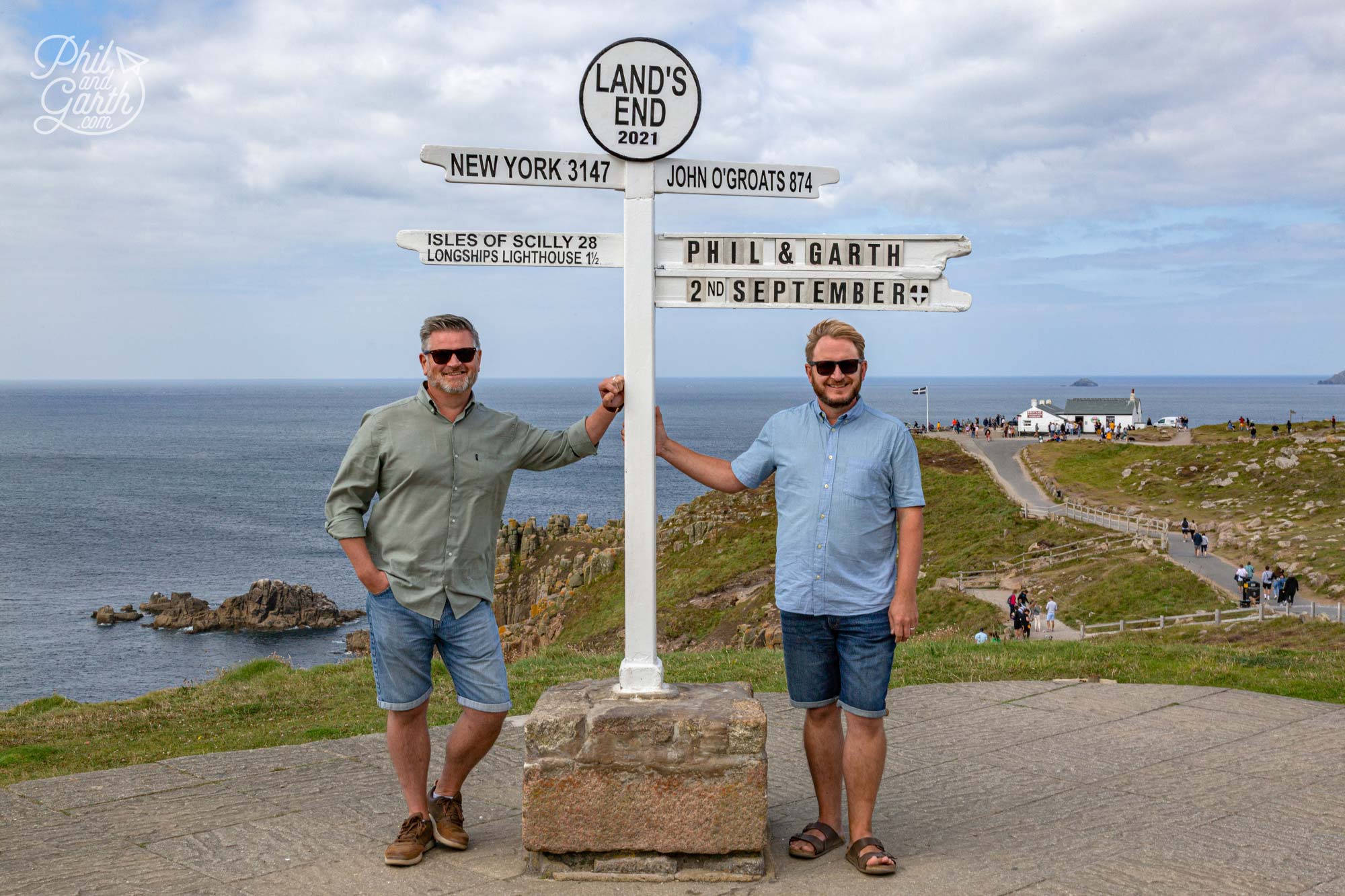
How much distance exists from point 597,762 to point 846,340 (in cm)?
182

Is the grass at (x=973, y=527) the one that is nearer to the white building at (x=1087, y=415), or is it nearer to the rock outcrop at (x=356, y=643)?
the rock outcrop at (x=356, y=643)

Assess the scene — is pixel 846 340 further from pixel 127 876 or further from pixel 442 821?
pixel 127 876

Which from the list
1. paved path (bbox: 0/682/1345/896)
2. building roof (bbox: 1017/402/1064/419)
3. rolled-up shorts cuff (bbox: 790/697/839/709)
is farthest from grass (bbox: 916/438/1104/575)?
building roof (bbox: 1017/402/1064/419)

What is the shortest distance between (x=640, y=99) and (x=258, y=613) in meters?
38.7

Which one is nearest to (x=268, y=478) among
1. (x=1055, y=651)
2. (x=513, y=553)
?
(x=513, y=553)

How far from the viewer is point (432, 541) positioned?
4.21 metres

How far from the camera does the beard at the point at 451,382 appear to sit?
4.21 meters

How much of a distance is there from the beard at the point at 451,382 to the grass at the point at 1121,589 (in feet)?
71.5

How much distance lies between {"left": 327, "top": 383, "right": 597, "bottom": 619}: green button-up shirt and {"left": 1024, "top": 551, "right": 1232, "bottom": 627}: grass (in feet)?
71.1

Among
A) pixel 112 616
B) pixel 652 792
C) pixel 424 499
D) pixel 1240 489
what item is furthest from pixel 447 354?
pixel 112 616

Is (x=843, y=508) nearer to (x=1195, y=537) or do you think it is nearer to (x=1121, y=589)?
(x=1121, y=589)

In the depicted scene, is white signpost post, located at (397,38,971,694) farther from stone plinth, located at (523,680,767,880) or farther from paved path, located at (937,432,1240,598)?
paved path, located at (937,432,1240,598)

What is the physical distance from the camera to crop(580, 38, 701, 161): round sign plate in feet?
14.3

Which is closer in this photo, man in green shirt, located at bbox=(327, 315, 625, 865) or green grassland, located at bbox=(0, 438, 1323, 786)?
man in green shirt, located at bbox=(327, 315, 625, 865)
